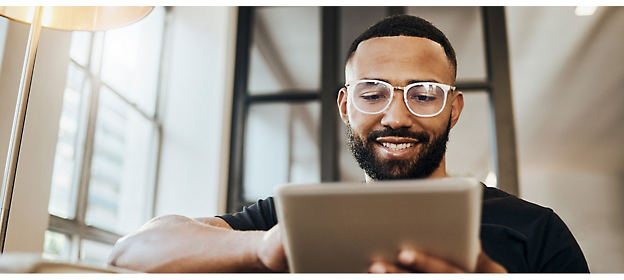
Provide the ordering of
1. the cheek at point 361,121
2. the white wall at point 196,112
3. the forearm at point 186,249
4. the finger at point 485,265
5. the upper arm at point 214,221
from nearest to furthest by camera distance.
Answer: the finger at point 485,265, the forearm at point 186,249, the upper arm at point 214,221, the cheek at point 361,121, the white wall at point 196,112

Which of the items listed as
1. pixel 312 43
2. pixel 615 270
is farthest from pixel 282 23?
pixel 615 270

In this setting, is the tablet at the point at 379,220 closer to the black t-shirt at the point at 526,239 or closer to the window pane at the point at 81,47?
the black t-shirt at the point at 526,239

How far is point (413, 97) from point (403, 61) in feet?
0.36

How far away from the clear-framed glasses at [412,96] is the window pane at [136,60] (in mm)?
1906

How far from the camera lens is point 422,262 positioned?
0.68 meters

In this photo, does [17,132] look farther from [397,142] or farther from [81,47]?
[81,47]

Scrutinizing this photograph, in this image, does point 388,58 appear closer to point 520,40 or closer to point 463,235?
point 463,235

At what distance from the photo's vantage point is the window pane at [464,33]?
352cm

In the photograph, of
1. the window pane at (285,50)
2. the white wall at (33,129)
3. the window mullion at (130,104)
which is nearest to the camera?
the white wall at (33,129)

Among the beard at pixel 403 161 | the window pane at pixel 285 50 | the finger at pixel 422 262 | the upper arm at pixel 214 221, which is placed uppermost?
the window pane at pixel 285 50

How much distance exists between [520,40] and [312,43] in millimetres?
1832

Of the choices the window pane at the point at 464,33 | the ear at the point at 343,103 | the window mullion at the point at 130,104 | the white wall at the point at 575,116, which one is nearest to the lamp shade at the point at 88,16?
the ear at the point at 343,103

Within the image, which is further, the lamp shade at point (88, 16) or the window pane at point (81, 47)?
the window pane at point (81, 47)

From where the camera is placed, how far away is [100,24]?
1.45m
